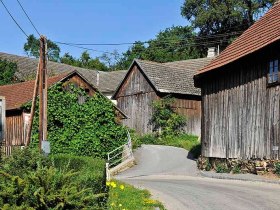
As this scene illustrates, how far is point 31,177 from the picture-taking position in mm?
7105

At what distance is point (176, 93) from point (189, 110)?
194 cm

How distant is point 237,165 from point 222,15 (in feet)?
154

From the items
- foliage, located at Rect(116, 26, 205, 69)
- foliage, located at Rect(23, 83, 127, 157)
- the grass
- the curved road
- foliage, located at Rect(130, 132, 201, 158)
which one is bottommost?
the curved road

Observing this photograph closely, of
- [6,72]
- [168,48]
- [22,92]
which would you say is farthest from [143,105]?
[168,48]

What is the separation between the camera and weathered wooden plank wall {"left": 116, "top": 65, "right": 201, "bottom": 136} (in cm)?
3916

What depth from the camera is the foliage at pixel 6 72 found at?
47.1m

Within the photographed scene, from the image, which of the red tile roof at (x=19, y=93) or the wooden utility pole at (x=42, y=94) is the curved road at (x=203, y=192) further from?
the red tile roof at (x=19, y=93)

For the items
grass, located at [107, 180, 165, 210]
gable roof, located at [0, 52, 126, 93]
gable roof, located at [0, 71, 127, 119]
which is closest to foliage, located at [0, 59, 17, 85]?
gable roof, located at [0, 52, 126, 93]

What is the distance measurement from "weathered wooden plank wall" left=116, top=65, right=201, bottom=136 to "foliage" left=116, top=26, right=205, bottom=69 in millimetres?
34856

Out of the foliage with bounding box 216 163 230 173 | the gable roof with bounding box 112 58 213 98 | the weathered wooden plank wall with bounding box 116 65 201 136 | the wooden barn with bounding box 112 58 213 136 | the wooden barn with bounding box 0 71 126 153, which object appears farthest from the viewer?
the weathered wooden plank wall with bounding box 116 65 201 136

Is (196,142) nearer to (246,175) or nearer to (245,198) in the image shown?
(246,175)

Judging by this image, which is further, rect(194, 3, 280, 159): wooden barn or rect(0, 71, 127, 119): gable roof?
rect(0, 71, 127, 119): gable roof

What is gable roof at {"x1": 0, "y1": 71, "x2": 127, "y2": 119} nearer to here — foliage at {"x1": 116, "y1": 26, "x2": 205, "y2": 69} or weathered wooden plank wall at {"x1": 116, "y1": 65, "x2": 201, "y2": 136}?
weathered wooden plank wall at {"x1": 116, "y1": 65, "x2": 201, "y2": 136}

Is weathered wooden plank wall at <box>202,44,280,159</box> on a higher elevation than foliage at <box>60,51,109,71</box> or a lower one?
lower
